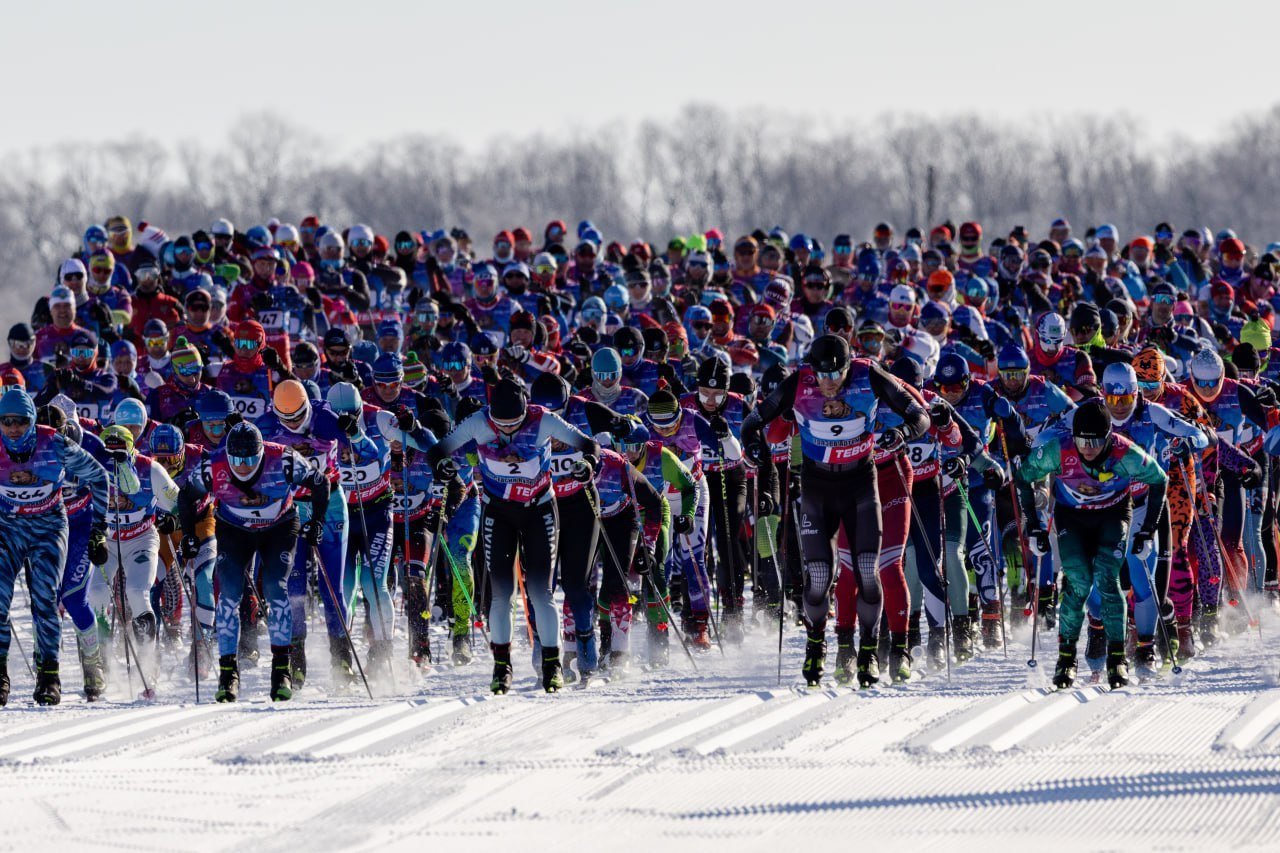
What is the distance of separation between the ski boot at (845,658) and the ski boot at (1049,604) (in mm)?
3150

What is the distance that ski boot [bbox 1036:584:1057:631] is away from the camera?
14.3 metres

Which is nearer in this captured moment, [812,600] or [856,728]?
[856,728]

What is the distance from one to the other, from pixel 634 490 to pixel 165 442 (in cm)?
342

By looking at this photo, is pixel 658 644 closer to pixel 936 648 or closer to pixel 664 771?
pixel 936 648

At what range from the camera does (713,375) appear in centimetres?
1438

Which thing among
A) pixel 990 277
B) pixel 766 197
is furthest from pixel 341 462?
pixel 766 197

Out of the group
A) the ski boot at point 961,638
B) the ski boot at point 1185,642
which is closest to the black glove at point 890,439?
the ski boot at point 961,638

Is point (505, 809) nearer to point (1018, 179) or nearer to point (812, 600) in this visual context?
point (812, 600)

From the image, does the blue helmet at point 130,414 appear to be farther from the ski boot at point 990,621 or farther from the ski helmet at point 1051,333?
the ski helmet at point 1051,333

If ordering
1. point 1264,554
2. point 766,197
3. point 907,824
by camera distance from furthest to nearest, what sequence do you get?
point 766,197, point 1264,554, point 907,824

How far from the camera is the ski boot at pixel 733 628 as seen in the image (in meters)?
14.4

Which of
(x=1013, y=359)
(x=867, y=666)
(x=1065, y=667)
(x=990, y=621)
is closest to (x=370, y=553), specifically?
(x=867, y=666)

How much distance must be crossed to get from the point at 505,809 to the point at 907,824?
165cm

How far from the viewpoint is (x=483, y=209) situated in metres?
103
